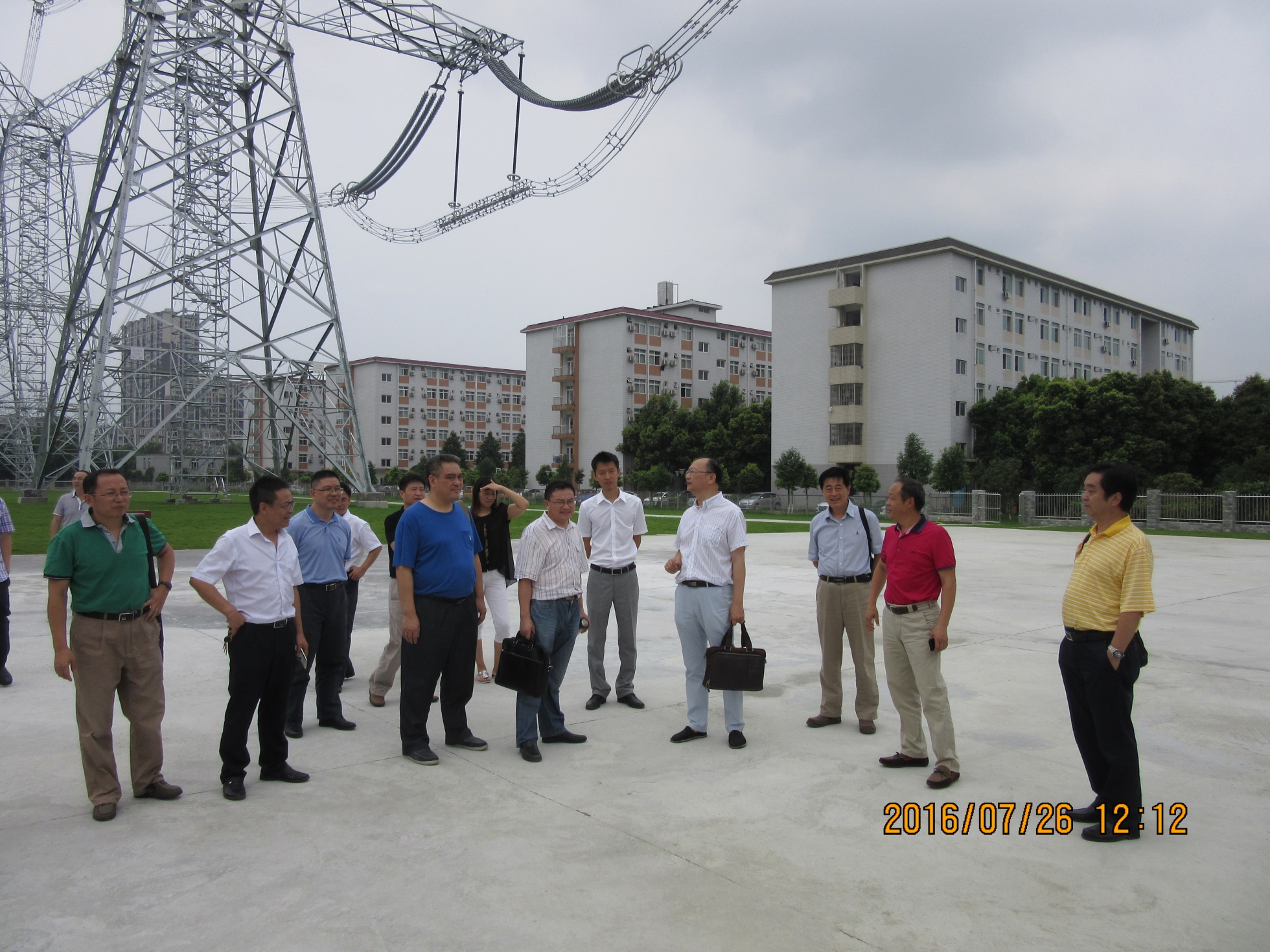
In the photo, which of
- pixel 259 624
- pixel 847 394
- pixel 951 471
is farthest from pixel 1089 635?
pixel 847 394

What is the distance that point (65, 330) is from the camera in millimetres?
37812

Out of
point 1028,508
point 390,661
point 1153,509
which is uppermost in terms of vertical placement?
point 1153,509

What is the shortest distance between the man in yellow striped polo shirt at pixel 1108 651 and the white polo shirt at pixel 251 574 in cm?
416

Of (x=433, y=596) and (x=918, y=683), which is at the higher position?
(x=433, y=596)

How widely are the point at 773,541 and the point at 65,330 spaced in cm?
3176

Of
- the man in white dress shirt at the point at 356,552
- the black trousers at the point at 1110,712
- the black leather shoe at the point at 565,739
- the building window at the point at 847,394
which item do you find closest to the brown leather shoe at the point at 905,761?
the black trousers at the point at 1110,712

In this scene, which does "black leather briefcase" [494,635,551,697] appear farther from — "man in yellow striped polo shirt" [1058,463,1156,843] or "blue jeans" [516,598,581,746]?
"man in yellow striped polo shirt" [1058,463,1156,843]

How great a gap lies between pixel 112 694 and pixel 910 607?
4407 millimetres

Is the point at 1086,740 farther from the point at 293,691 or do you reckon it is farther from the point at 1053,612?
the point at 1053,612

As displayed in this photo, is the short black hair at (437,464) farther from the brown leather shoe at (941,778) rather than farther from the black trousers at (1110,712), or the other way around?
the black trousers at (1110,712)

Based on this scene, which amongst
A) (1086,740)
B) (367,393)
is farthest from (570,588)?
(367,393)

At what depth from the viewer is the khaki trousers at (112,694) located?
179 inches

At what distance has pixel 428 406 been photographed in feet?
332

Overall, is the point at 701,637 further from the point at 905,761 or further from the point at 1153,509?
the point at 1153,509
